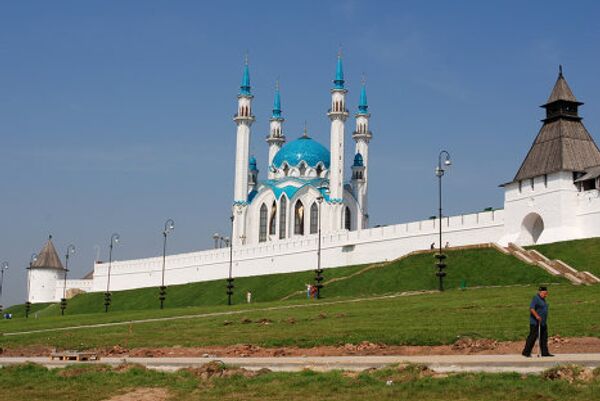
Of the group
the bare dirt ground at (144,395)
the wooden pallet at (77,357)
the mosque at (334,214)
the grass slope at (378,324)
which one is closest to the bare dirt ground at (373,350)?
the grass slope at (378,324)

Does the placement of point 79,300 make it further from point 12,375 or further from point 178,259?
point 12,375

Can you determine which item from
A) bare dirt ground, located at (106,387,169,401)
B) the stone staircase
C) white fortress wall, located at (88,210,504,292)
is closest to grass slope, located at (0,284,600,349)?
the stone staircase

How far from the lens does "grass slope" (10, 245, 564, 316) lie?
5641 centimetres

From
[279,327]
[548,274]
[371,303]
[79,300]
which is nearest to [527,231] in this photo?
[548,274]

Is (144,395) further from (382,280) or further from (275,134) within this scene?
(275,134)

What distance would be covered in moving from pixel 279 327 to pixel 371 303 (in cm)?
1035

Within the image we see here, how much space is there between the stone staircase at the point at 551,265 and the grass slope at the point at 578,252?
0.70 meters

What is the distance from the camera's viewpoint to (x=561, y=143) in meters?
62.8

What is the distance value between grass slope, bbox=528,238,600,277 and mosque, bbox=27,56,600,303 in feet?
6.44

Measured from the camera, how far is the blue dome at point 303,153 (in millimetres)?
112812

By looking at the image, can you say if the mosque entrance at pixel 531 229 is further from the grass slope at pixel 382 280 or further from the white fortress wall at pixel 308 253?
the grass slope at pixel 382 280

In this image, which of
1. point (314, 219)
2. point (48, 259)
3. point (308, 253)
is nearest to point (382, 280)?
point (308, 253)

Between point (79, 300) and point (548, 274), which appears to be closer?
point (548, 274)

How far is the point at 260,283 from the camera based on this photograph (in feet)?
267
